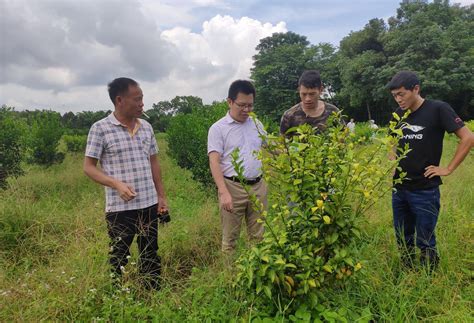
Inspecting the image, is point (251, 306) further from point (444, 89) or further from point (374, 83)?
point (374, 83)

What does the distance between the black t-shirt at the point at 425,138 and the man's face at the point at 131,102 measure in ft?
6.49

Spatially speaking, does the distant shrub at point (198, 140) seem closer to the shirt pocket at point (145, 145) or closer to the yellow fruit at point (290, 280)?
the shirt pocket at point (145, 145)

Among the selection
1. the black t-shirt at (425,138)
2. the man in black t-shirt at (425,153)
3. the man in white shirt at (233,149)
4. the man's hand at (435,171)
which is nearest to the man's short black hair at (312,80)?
the man in white shirt at (233,149)

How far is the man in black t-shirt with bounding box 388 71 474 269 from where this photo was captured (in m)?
2.45

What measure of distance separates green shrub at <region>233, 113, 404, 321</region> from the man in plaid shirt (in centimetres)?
107

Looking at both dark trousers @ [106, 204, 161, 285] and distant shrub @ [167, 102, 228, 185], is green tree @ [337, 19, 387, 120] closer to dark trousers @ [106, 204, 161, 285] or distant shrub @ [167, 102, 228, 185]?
distant shrub @ [167, 102, 228, 185]

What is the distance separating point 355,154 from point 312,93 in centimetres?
110

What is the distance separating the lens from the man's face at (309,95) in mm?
2711

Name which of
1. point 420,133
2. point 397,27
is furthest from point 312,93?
point 397,27

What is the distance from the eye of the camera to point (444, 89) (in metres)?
21.4

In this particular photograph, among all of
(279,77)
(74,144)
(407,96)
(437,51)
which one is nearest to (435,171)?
(407,96)

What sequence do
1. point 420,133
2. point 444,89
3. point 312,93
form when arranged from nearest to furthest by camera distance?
1. point 420,133
2. point 312,93
3. point 444,89

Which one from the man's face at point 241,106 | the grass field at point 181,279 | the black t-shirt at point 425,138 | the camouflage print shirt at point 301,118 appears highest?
the man's face at point 241,106

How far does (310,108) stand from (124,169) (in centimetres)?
157
